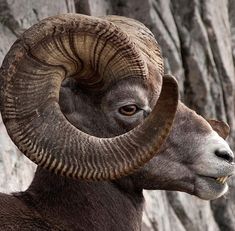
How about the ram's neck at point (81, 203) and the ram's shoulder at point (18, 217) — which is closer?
the ram's shoulder at point (18, 217)

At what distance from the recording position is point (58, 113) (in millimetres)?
5090

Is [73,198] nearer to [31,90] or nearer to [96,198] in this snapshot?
[96,198]

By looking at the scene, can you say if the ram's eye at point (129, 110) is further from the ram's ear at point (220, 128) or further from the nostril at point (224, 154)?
the ram's ear at point (220, 128)

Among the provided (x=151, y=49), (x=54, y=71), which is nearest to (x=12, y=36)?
(x=151, y=49)

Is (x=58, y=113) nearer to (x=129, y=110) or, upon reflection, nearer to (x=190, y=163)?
(x=129, y=110)

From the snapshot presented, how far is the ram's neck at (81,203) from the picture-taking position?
5.43 m

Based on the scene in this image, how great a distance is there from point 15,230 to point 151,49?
1.78 metres

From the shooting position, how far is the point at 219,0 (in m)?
14.3

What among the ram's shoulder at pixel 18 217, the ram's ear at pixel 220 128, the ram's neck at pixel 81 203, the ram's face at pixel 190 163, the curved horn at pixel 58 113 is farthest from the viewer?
the ram's ear at pixel 220 128

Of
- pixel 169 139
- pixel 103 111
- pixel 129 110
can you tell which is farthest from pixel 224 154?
pixel 103 111

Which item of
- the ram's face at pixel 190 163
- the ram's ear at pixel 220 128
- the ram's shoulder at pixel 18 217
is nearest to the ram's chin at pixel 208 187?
the ram's face at pixel 190 163

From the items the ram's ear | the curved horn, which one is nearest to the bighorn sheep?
the curved horn

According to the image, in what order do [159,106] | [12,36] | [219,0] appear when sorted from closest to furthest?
1. [159,106]
2. [12,36]
3. [219,0]

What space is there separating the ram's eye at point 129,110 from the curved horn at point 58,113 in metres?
0.55
